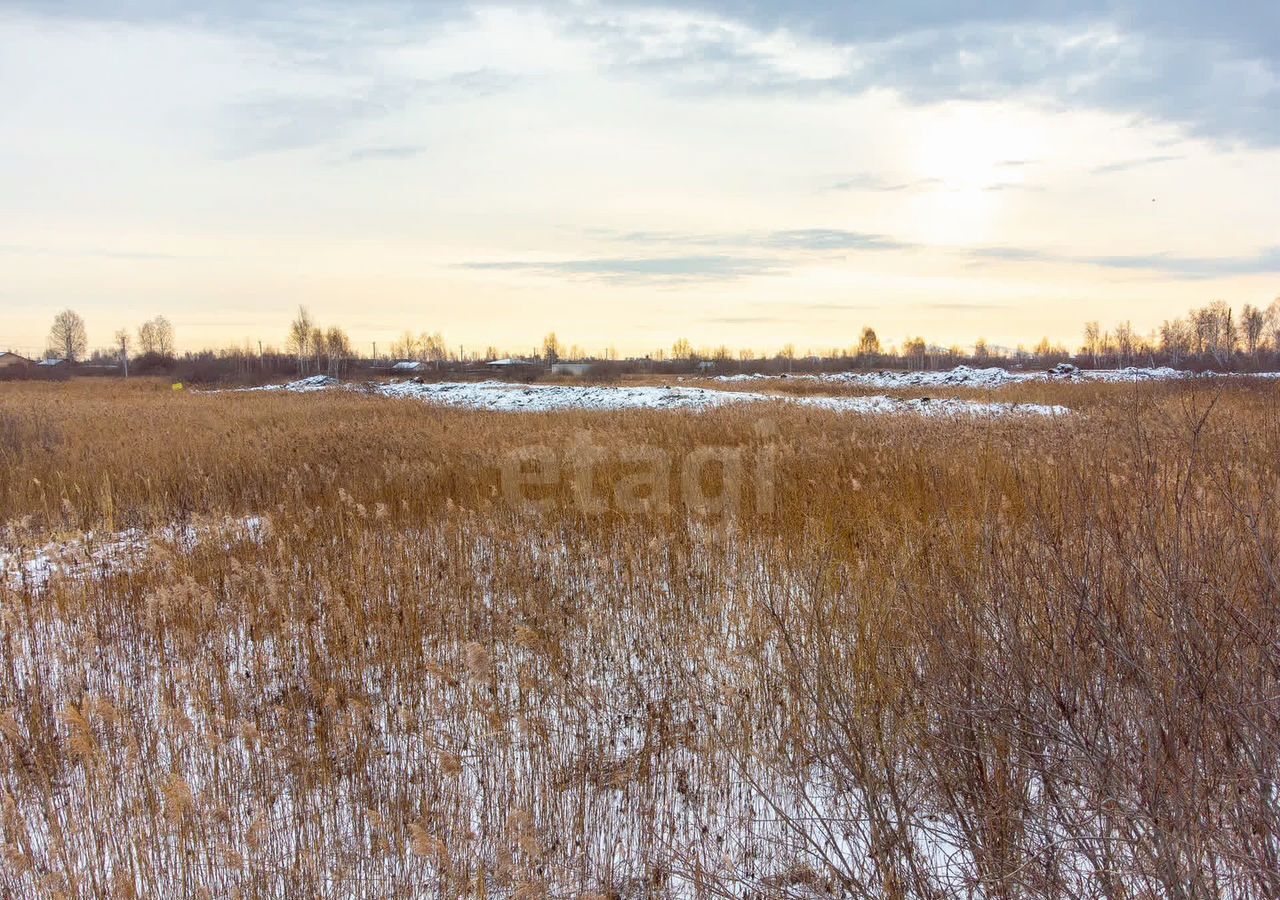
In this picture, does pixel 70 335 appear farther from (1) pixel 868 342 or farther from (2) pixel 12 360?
(1) pixel 868 342

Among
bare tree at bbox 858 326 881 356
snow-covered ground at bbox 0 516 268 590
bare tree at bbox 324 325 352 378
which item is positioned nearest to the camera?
snow-covered ground at bbox 0 516 268 590

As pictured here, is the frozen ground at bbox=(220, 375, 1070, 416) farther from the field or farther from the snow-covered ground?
the snow-covered ground

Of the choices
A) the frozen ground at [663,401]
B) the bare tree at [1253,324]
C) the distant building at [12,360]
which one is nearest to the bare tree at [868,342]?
the bare tree at [1253,324]

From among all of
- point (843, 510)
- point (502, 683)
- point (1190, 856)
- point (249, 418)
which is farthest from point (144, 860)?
point (249, 418)

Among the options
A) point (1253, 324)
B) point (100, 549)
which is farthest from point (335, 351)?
point (1253, 324)

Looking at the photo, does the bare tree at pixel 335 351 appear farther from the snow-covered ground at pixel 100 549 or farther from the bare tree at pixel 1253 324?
the bare tree at pixel 1253 324

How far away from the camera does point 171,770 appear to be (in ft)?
10.4

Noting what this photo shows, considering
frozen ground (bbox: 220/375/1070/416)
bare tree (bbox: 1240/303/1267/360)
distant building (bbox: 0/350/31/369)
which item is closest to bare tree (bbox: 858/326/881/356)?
bare tree (bbox: 1240/303/1267/360)

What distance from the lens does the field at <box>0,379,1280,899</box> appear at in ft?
7.29

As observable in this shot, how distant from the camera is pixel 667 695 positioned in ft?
11.7

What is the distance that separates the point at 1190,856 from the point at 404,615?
12.6 feet

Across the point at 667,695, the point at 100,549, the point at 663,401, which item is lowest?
the point at 667,695

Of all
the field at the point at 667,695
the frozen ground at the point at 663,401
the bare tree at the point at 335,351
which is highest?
the bare tree at the point at 335,351

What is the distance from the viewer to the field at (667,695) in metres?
2.22
